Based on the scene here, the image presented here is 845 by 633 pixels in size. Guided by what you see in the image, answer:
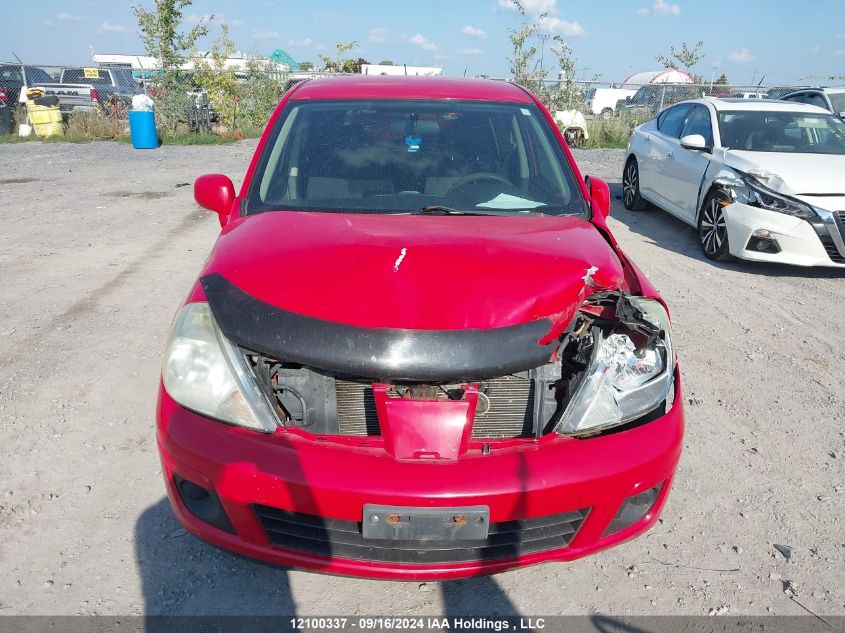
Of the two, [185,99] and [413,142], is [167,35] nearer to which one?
[185,99]

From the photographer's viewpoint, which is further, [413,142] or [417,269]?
[413,142]

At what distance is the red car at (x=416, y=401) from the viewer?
1.86m

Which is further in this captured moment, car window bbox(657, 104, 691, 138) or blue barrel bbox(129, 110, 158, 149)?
blue barrel bbox(129, 110, 158, 149)

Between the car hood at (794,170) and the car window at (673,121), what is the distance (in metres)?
1.34

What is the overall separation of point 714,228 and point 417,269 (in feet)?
16.7

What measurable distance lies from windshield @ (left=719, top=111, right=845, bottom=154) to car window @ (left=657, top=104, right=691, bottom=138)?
0.65 m

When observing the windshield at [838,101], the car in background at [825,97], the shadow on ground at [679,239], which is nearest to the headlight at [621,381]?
the shadow on ground at [679,239]

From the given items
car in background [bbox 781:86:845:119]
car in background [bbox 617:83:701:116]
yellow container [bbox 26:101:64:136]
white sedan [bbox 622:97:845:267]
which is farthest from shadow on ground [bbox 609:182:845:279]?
yellow container [bbox 26:101:64:136]

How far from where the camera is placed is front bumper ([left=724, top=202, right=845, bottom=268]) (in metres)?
5.57

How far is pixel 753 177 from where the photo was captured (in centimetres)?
593

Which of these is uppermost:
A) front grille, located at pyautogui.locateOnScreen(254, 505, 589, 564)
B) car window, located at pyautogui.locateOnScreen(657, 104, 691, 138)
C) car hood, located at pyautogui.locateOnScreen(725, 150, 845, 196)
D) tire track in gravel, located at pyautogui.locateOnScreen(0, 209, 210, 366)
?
car window, located at pyautogui.locateOnScreen(657, 104, 691, 138)

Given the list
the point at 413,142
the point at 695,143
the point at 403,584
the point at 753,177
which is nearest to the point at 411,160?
the point at 413,142

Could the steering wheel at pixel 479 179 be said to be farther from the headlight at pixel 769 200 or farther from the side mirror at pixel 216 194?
the headlight at pixel 769 200

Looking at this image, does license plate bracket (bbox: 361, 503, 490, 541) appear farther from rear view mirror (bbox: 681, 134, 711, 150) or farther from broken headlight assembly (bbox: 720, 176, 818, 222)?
rear view mirror (bbox: 681, 134, 711, 150)
